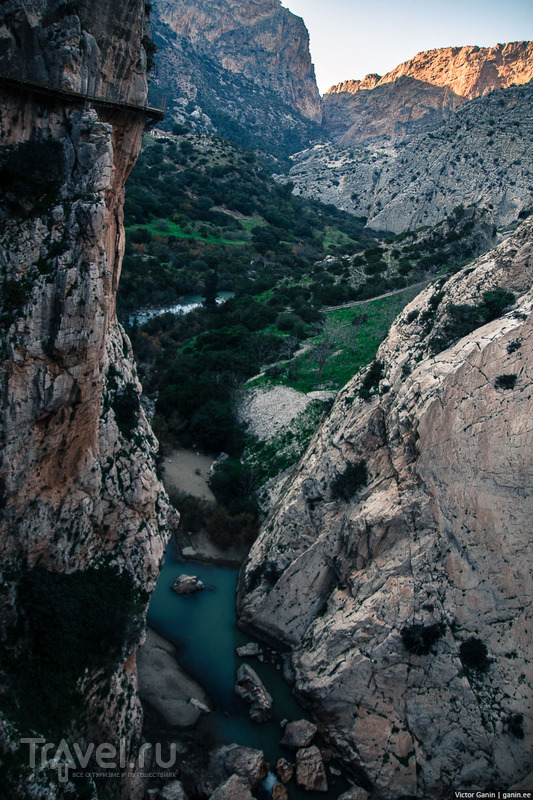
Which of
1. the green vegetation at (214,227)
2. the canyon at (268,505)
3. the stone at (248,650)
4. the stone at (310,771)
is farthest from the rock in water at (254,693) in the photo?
the green vegetation at (214,227)

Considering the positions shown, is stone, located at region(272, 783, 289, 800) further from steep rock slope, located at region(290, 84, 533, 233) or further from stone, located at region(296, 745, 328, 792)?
steep rock slope, located at region(290, 84, 533, 233)

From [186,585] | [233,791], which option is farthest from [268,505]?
[233,791]

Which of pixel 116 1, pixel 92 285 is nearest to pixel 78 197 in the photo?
pixel 92 285

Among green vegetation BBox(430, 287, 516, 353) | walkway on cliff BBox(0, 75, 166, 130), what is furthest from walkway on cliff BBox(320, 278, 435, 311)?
walkway on cliff BBox(0, 75, 166, 130)

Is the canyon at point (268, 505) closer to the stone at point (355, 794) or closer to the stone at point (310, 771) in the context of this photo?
the stone at point (310, 771)

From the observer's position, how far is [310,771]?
16.8m

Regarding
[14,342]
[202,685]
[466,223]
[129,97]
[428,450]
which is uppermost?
[466,223]

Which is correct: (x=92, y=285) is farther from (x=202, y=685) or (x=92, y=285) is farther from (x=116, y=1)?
(x=202, y=685)

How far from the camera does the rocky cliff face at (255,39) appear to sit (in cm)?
15250

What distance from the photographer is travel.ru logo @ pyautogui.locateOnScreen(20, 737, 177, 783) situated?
11398 mm

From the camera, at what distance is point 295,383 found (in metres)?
34.6

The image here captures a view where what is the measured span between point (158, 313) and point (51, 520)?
3935 cm

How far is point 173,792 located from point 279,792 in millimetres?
3376

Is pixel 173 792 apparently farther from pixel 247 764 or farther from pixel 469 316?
pixel 469 316
